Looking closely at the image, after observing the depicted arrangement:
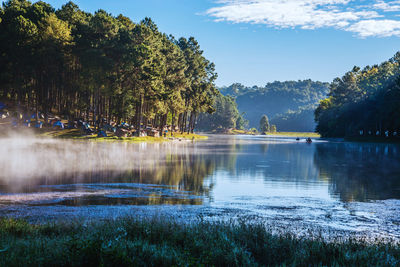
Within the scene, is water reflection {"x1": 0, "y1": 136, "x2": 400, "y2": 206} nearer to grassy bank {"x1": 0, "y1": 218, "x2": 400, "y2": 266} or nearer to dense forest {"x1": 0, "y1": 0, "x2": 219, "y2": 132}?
grassy bank {"x1": 0, "y1": 218, "x2": 400, "y2": 266}

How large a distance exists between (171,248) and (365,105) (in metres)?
125

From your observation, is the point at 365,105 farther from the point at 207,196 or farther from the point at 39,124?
the point at 207,196

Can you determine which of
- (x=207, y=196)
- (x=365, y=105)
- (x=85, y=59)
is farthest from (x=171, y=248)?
(x=365, y=105)

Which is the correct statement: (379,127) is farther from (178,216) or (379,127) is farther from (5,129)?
(178,216)

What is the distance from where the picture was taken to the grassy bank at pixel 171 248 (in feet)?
22.3

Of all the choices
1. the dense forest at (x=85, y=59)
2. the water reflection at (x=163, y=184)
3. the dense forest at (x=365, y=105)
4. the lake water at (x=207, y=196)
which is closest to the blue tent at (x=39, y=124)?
the dense forest at (x=85, y=59)

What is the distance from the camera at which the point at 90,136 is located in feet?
205

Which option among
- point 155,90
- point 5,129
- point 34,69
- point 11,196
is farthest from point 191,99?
point 11,196

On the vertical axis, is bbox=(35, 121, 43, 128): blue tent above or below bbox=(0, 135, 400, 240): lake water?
above

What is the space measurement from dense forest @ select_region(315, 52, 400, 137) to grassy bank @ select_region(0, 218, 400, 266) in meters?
94.1

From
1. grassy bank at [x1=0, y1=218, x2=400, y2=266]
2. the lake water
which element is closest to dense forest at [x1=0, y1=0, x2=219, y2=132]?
the lake water

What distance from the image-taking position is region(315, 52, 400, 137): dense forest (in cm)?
10056

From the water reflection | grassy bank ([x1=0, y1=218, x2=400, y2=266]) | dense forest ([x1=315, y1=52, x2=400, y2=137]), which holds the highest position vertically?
dense forest ([x1=315, y1=52, x2=400, y2=137])

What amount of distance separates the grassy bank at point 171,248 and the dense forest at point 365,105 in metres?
94.1
